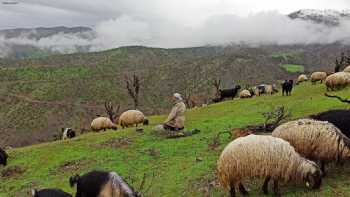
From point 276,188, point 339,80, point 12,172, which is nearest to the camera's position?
point 276,188

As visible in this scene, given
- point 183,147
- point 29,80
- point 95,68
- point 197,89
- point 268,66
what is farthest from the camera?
point 268,66

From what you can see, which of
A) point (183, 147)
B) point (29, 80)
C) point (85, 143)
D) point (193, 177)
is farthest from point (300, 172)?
point (29, 80)

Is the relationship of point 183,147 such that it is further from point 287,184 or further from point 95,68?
point 95,68

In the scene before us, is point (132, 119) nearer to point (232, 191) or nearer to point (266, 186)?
point (232, 191)

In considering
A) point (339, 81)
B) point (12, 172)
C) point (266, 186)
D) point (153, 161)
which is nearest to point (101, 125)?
point (12, 172)

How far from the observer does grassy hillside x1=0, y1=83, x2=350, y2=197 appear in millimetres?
15262

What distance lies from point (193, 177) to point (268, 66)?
168477 mm

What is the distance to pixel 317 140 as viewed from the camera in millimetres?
13883

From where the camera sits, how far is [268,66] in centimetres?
18038

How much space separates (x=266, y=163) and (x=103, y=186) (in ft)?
15.1

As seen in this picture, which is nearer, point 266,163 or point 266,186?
point 266,163

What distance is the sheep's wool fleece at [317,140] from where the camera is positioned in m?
13.7

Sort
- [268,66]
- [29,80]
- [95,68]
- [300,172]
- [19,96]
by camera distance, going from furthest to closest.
A: [268,66], [95,68], [29,80], [19,96], [300,172]

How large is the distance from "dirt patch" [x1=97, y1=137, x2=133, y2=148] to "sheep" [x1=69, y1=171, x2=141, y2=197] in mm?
11385
